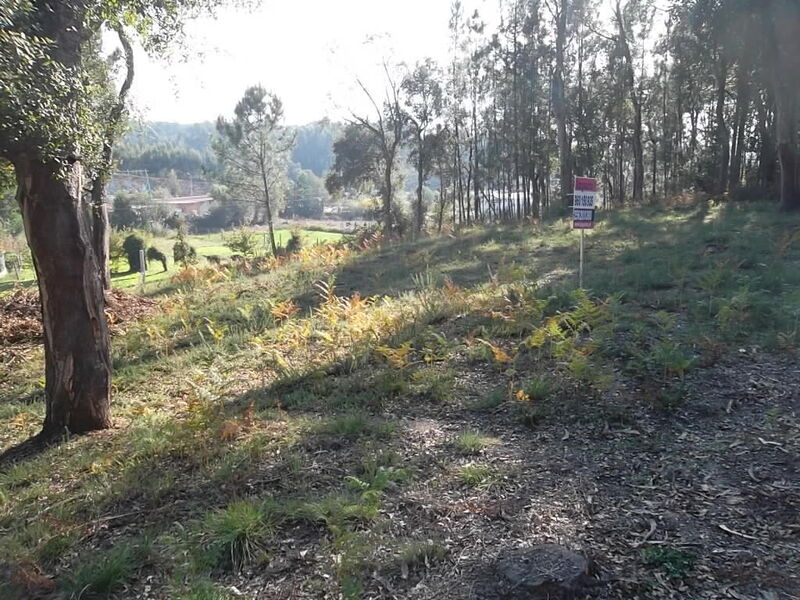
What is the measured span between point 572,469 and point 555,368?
1.68 metres

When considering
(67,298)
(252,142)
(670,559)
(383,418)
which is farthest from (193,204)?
(670,559)

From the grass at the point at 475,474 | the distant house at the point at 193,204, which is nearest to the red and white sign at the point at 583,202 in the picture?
the grass at the point at 475,474

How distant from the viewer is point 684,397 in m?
4.15

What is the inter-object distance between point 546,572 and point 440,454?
1.43m

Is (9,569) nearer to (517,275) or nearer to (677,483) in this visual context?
(677,483)

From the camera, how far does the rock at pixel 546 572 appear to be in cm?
230

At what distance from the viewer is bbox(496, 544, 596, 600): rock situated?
230cm

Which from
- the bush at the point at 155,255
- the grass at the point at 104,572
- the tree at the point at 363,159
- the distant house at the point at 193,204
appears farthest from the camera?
the distant house at the point at 193,204

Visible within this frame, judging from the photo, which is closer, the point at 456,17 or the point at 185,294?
the point at 185,294

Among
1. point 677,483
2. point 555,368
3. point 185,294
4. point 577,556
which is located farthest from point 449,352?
point 185,294

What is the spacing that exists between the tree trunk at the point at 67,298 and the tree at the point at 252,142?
30.0 meters

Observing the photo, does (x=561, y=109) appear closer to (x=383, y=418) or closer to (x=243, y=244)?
(x=243, y=244)

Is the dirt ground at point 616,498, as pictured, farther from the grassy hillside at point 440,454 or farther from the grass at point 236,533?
the grass at point 236,533

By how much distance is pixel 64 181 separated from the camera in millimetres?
4406
